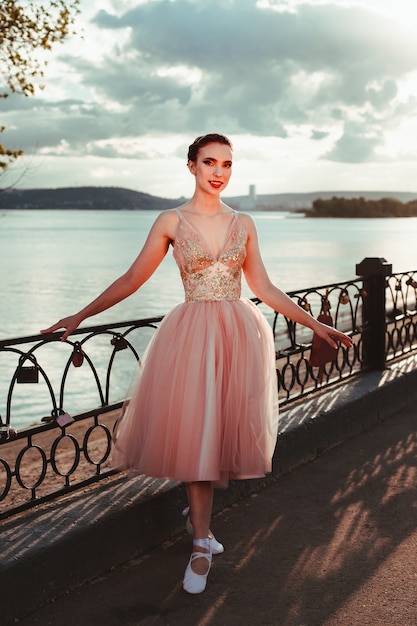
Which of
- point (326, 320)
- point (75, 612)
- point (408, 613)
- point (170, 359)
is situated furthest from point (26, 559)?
point (326, 320)

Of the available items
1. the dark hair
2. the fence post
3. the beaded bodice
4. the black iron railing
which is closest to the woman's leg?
the black iron railing

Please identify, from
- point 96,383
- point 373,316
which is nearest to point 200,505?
point 373,316

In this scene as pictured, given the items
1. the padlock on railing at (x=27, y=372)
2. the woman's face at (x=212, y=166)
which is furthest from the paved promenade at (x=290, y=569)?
the woman's face at (x=212, y=166)

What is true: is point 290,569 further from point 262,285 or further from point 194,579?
point 262,285

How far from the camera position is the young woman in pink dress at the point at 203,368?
354 cm

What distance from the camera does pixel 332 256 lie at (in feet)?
289

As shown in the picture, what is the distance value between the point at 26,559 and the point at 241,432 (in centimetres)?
109

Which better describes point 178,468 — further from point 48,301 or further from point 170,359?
point 48,301

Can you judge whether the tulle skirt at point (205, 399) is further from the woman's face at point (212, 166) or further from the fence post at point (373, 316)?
the fence post at point (373, 316)

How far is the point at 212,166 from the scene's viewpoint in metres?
3.61

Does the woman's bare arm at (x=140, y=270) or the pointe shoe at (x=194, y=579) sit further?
the woman's bare arm at (x=140, y=270)

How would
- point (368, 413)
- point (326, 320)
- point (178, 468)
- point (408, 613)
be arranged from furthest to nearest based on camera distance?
point (368, 413) < point (326, 320) < point (178, 468) < point (408, 613)

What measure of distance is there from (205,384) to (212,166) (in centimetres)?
101

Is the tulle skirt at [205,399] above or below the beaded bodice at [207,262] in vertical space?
below
